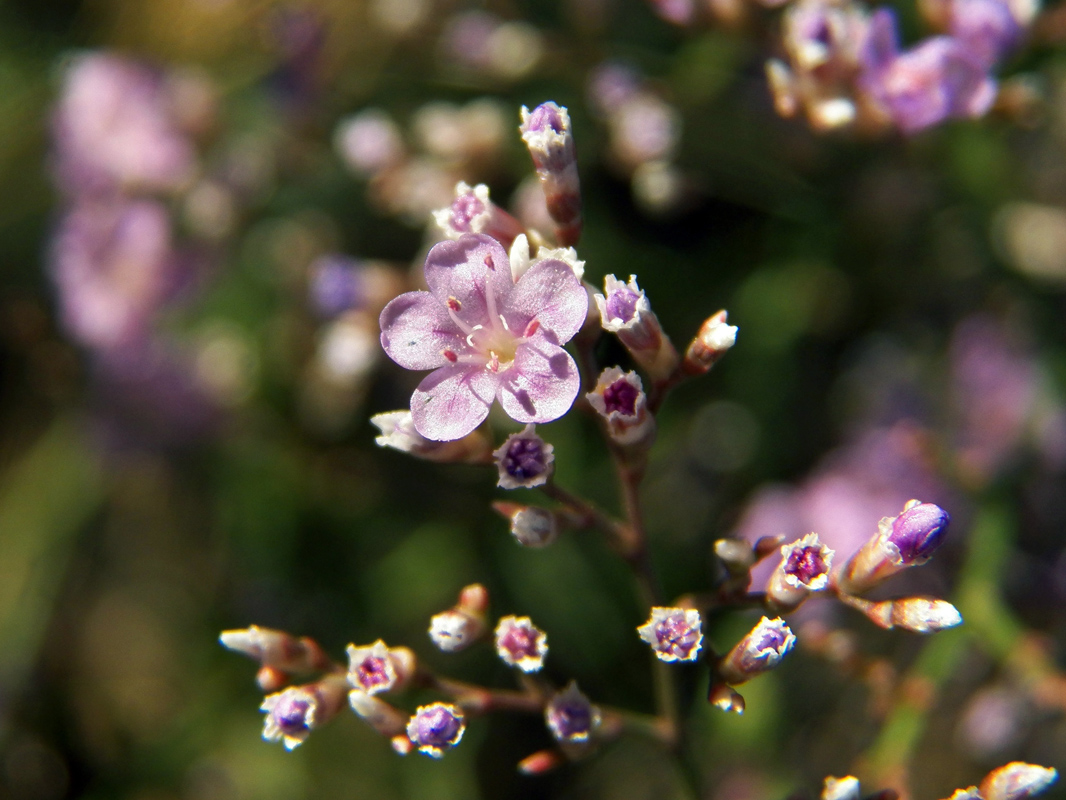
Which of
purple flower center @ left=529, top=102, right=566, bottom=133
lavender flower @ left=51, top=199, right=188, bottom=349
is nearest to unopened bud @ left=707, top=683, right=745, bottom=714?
purple flower center @ left=529, top=102, right=566, bottom=133

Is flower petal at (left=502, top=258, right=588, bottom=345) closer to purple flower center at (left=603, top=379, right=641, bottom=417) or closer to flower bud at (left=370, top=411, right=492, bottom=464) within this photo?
purple flower center at (left=603, top=379, right=641, bottom=417)

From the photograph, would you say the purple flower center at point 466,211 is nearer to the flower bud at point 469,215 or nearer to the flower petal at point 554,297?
the flower bud at point 469,215

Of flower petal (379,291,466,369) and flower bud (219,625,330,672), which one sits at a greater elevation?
flower petal (379,291,466,369)

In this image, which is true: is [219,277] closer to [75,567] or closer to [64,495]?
[64,495]

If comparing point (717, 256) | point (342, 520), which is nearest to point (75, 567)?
point (342, 520)

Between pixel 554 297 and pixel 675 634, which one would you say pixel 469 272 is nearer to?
pixel 554 297

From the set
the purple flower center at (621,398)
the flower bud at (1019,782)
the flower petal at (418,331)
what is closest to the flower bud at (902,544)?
the flower bud at (1019,782)

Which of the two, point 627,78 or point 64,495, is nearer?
point 627,78
